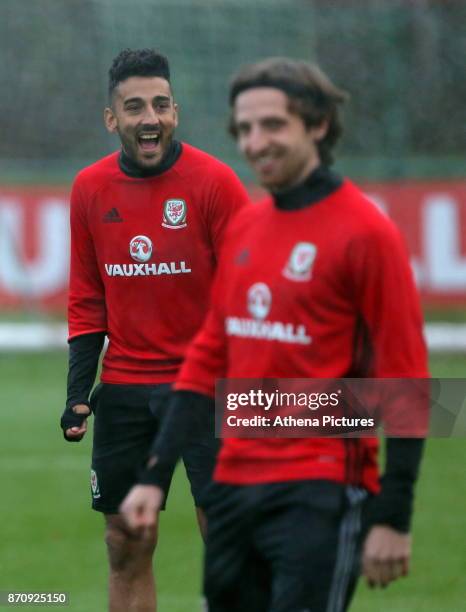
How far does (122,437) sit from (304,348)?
2163mm

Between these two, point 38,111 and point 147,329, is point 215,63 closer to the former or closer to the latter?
point 38,111

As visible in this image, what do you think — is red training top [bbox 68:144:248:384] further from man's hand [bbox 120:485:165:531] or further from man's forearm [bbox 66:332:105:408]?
man's hand [bbox 120:485:165:531]

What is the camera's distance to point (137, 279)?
6297 millimetres

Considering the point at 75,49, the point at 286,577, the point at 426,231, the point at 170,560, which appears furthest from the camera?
the point at 75,49

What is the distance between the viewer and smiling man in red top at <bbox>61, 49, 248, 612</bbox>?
20.5 feet

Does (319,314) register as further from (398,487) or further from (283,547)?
(283,547)

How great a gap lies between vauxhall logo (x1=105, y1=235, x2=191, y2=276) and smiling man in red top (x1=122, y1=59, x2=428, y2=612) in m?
1.57

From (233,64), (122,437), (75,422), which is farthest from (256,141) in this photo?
(233,64)

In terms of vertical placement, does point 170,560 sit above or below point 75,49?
below

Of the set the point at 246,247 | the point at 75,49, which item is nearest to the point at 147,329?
the point at 246,247

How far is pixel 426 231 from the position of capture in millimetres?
17547

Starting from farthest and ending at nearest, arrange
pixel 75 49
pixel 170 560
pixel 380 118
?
pixel 75 49
pixel 380 118
pixel 170 560

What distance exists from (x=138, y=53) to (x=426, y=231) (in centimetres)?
1162

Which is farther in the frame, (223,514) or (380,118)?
(380,118)
